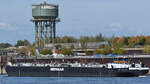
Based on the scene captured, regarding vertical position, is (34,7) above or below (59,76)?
above

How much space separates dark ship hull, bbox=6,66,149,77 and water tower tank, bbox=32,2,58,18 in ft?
199

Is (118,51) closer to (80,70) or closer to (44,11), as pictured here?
(44,11)

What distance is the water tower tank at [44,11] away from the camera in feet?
629

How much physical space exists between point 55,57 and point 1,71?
46.5 ft

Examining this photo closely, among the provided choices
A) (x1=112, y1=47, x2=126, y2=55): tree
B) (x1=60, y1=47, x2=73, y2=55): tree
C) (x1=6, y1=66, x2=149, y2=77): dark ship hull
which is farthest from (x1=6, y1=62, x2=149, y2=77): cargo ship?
(x1=60, y1=47, x2=73, y2=55): tree

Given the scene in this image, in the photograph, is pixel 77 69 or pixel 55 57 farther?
pixel 55 57

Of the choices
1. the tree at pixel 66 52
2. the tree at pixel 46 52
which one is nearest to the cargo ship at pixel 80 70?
the tree at pixel 66 52

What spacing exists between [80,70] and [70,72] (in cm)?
227

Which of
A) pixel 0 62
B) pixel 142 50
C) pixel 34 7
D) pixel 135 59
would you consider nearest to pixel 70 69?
pixel 135 59

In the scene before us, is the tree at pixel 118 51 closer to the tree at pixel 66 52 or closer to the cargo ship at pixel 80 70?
the tree at pixel 66 52

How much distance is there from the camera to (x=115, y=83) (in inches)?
3863

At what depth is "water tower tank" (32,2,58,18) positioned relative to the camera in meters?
192

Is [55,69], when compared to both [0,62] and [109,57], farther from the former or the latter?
[0,62]

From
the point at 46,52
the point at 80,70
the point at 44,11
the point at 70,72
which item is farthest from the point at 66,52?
the point at 80,70
